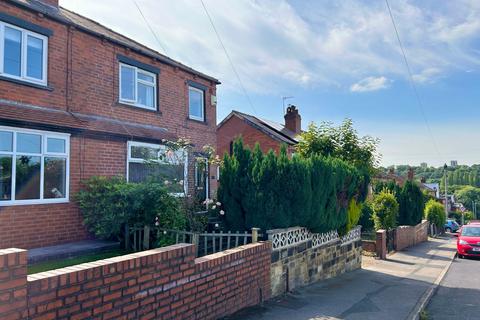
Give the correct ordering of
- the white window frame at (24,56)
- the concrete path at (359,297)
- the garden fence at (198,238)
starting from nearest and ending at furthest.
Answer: the concrete path at (359,297) → the garden fence at (198,238) → the white window frame at (24,56)

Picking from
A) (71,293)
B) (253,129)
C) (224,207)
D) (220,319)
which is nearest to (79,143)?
(224,207)

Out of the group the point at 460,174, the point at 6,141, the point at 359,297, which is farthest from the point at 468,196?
the point at 6,141

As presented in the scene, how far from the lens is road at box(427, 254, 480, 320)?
7770 millimetres

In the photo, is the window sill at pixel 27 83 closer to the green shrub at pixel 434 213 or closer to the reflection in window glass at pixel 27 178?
the reflection in window glass at pixel 27 178

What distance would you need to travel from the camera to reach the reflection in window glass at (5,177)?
7.65 metres

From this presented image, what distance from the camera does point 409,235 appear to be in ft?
73.5

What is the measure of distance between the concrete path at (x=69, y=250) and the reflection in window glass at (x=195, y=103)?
644 centimetres

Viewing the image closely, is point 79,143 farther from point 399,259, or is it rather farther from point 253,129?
point 253,129

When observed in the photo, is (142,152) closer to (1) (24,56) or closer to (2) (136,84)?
(2) (136,84)

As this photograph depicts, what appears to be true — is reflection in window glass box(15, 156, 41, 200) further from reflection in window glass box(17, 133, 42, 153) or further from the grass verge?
the grass verge

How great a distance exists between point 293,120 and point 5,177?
2208cm

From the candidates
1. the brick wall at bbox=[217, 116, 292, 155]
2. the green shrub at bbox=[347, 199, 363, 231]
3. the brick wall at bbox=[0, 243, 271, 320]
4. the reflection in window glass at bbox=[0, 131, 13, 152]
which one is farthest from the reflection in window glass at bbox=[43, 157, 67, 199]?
the brick wall at bbox=[217, 116, 292, 155]

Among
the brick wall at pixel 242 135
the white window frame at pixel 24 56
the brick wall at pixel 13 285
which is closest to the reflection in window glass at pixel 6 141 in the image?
the white window frame at pixel 24 56

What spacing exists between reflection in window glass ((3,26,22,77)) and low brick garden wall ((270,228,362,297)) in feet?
21.6
